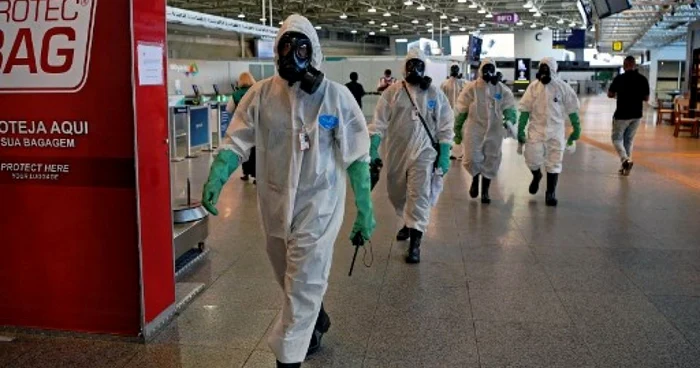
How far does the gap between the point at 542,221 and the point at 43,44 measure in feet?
16.5

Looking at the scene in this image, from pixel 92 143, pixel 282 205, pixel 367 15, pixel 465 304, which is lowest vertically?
pixel 465 304

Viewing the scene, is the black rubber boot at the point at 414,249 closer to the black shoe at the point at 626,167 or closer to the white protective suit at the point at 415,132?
the white protective suit at the point at 415,132

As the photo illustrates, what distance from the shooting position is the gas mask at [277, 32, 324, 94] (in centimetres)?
302

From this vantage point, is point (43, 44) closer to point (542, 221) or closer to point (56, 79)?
point (56, 79)

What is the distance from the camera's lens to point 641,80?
32.9 feet

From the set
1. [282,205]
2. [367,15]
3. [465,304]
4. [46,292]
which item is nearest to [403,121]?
[465,304]

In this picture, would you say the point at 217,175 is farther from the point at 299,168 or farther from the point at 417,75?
the point at 417,75

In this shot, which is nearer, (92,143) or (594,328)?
(92,143)

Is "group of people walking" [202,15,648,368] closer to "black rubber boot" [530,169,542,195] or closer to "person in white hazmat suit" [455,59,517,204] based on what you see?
"person in white hazmat suit" [455,59,517,204]

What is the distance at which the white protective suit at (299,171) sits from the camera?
2.99m

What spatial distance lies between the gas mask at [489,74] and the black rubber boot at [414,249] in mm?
2893

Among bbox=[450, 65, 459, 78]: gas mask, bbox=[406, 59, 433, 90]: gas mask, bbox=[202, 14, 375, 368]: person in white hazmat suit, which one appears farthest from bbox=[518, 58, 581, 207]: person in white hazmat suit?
bbox=[202, 14, 375, 368]: person in white hazmat suit

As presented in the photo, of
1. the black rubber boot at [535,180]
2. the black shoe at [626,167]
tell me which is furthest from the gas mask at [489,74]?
the black shoe at [626,167]

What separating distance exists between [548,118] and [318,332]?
5052mm
